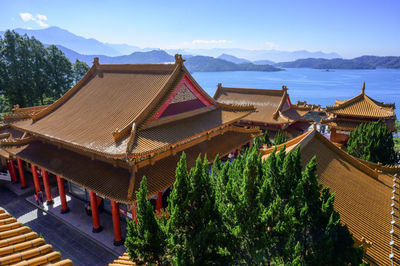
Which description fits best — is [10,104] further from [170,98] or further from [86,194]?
[170,98]

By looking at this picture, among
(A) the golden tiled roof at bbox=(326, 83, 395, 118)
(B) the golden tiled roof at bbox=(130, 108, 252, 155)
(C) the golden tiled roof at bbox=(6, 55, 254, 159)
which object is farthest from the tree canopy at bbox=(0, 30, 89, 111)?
(A) the golden tiled roof at bbox=(326, 83, 395, 118)

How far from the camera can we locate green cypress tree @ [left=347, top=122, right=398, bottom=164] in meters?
17.4

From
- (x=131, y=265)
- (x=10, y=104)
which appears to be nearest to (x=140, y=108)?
(x=131, y=265)

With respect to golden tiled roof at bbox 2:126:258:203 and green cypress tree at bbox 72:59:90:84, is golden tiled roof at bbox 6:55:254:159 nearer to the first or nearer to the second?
golden tiled roof at bbox 2:126:258:203

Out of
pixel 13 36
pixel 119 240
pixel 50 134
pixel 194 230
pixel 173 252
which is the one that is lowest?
pixel 119 240

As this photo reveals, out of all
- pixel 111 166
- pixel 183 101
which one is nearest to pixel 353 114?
pixel 183 101

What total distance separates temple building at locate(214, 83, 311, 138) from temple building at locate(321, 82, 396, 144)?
15.1ft

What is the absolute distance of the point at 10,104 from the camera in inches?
1375

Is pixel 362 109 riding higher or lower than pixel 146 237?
higher

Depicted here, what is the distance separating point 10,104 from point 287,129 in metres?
36.9

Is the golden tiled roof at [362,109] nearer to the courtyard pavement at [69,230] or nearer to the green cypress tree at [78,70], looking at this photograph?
the courtyard pavement at [69,230]

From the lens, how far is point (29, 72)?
115ft

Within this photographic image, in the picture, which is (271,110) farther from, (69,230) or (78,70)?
(78,70)

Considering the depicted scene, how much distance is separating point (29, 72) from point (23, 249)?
3783cm
